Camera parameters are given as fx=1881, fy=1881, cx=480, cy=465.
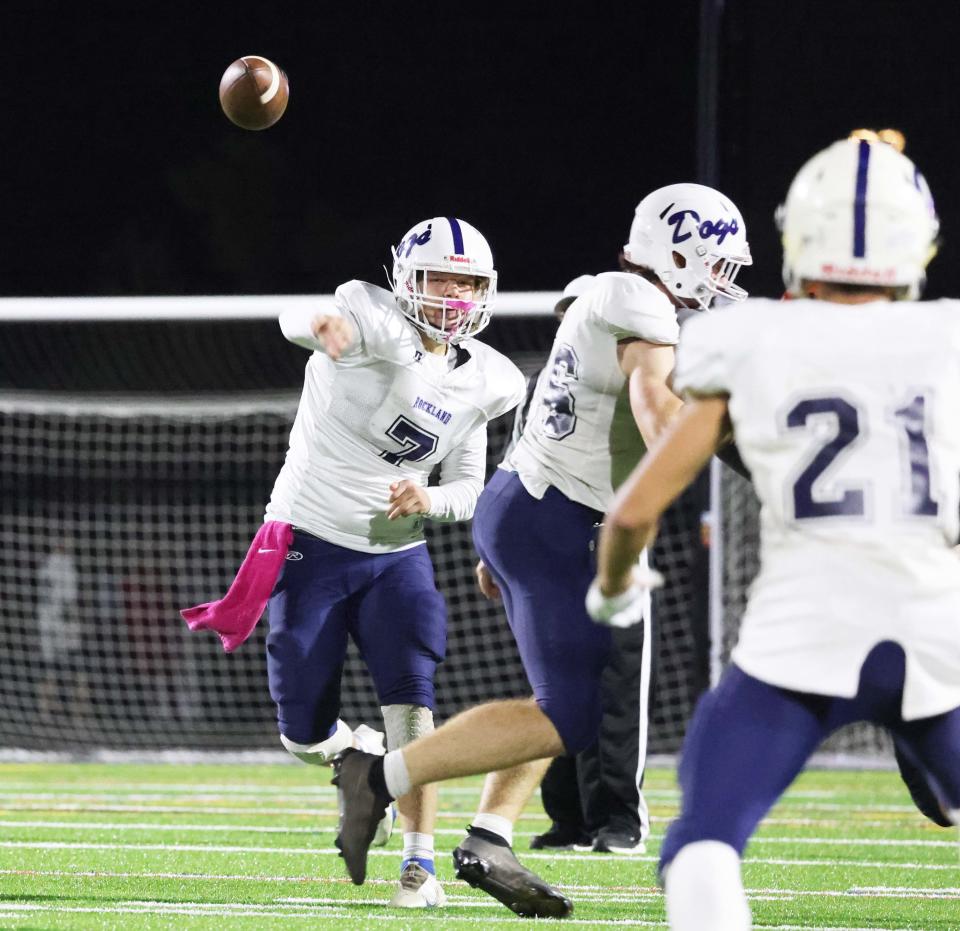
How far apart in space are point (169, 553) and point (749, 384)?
9470 mm

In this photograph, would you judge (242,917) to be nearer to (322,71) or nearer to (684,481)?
(684,481)

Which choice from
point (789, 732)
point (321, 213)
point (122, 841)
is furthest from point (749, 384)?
point (321, 213)

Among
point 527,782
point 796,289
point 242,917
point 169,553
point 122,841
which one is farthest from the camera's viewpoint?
point 169,553

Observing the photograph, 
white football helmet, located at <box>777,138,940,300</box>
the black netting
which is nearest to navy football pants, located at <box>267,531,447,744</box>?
white football helmet, located at <box>777,138,940,300</box>

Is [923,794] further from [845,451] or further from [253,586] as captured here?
[845,451]

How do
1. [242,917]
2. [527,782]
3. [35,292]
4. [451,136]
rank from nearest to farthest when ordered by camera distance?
1. [242,917]
2. [527,782]
3. [35,292]
4. [451,136]

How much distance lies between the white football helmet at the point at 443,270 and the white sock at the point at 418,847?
1.29 metres

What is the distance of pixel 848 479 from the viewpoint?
2783mm

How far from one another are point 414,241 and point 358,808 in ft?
5.24

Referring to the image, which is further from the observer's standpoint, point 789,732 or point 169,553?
point 169,553

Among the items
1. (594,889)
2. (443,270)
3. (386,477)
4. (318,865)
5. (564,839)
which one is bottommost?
(564,839)

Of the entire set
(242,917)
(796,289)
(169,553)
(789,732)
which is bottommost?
(169,553)

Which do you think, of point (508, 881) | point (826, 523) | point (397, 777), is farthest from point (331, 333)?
point (826, 523)

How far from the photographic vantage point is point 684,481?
282 cm
